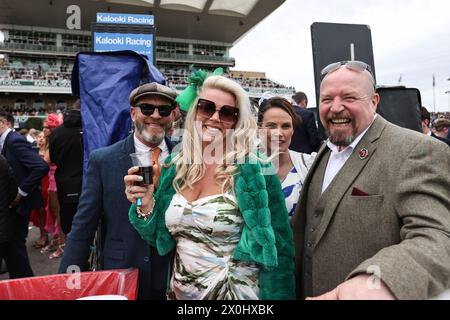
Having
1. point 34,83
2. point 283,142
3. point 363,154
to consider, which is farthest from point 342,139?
point 34,83

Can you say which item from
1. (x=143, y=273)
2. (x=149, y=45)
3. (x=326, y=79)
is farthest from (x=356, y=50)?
(x=149, y=45)

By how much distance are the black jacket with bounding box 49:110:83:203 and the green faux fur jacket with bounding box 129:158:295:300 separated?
275cm

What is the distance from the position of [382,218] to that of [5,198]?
3630 mm

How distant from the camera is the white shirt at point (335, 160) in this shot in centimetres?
162

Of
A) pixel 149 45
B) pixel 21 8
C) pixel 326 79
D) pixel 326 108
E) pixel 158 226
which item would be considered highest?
pixel 21 8

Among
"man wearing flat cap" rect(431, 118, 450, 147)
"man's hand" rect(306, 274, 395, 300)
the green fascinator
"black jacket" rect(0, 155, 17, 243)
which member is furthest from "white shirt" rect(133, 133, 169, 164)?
"man wearing flat cap" rect(431, 118, 450, 147)

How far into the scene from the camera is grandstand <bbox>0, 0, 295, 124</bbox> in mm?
36438

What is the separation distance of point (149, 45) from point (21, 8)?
4228 centimetres

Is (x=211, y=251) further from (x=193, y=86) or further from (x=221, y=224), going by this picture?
(x=193, y=86)

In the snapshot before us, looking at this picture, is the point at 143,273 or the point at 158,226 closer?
the point at 158,226

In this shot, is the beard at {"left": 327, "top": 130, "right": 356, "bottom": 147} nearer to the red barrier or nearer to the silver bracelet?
the silver bracelet

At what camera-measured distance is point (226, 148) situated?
191 cm
